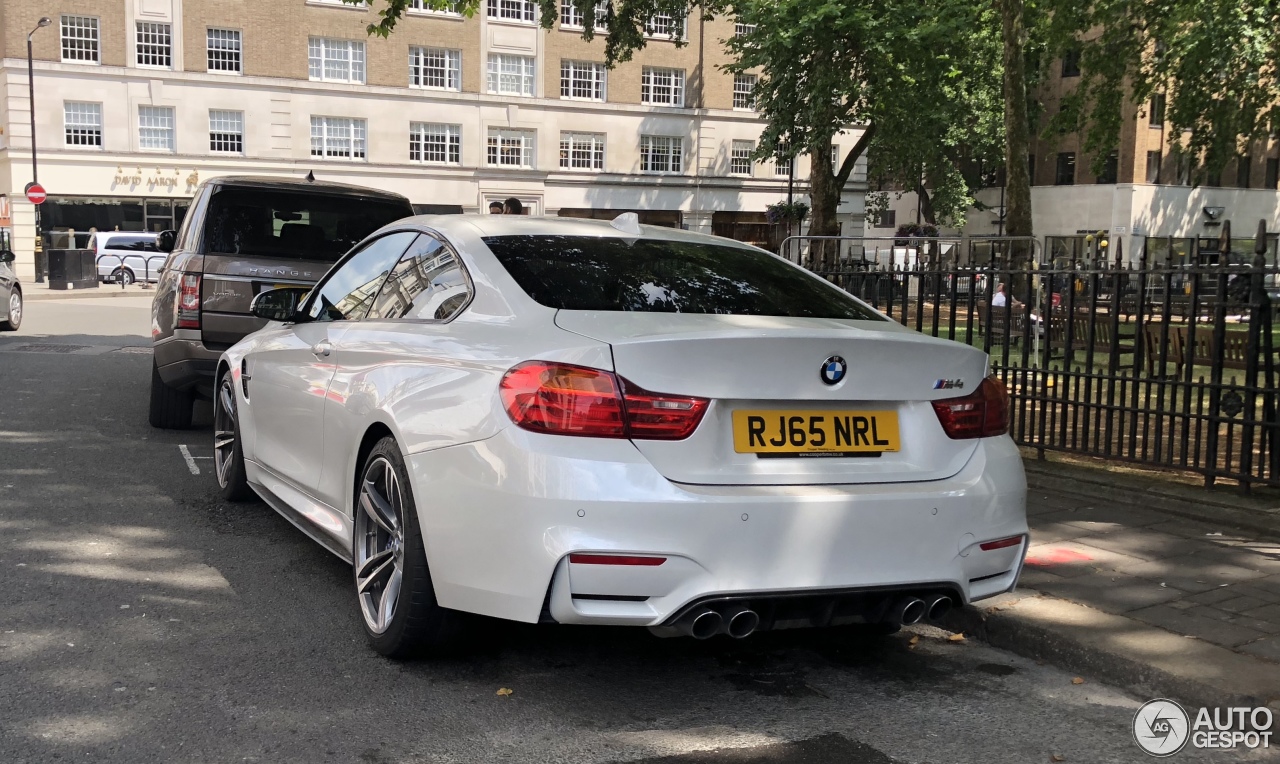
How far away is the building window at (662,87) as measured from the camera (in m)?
49.8

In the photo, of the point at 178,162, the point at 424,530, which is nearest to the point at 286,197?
the point at 424,530

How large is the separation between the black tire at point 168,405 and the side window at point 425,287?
193 inches

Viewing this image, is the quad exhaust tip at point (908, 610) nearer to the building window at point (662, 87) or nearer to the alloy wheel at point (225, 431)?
the alloy wheel at point (225, 431)

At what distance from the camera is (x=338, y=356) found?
4680 millimetres

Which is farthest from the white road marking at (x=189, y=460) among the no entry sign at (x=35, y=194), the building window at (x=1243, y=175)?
the building window at (x=1243, y=175)

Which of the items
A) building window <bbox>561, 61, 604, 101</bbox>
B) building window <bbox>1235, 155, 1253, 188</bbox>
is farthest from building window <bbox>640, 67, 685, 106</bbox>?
building window <bbox>1235, 155, 1253, 188</bbox>

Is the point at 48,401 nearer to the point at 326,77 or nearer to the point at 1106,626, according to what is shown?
the point at 1106,626

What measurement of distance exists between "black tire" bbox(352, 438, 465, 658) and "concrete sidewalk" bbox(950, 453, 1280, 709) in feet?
7.33

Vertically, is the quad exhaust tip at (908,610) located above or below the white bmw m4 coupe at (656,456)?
below

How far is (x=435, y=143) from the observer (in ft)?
151

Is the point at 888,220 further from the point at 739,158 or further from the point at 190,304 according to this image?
the point at 190,304

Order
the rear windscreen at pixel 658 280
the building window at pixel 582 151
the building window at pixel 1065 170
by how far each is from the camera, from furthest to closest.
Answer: the building window at pixel 1065 170
the building window at pixel 582 151
the rear windscreen at pixel 658 280

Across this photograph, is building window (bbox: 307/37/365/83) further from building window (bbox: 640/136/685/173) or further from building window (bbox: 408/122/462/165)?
building window (bbox: 640/136/685/173)

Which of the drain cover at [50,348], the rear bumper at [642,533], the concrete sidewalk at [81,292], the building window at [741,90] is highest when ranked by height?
the building window at [741,90]
